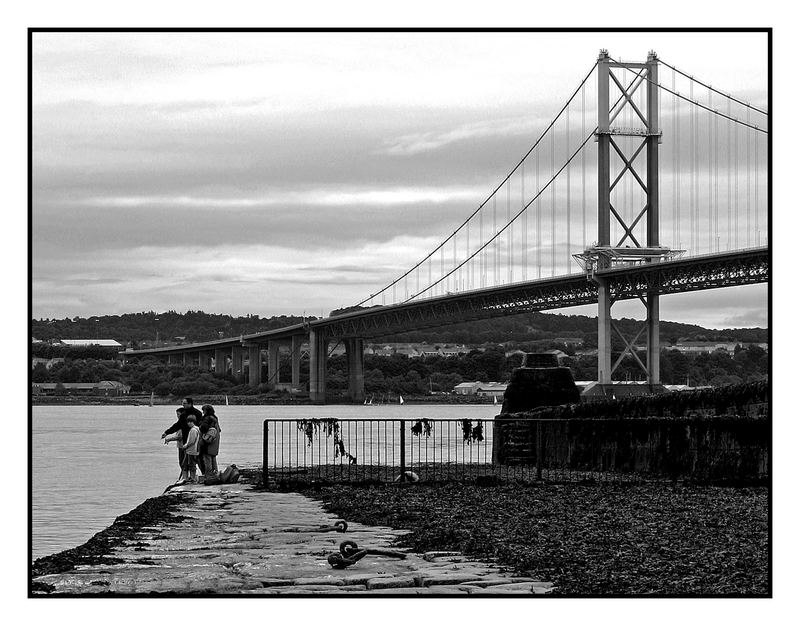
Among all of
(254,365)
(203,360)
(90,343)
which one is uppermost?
(90,343)

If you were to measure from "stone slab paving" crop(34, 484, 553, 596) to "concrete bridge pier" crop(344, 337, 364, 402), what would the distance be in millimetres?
69370

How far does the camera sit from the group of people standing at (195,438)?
53.8ft

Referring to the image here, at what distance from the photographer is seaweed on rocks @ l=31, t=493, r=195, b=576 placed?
880 cm

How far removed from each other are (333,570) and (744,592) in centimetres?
240

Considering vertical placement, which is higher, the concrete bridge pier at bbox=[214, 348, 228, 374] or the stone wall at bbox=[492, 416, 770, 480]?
the concrete bridge pier at bbox=[214, 348, 228, 374]

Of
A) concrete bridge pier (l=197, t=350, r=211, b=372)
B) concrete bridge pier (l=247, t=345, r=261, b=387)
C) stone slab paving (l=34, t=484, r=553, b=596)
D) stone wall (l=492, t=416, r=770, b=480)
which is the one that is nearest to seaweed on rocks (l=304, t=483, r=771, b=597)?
stone slab paving (l=34, t=484, r=553, b=596)

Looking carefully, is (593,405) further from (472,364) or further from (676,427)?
(472,364)

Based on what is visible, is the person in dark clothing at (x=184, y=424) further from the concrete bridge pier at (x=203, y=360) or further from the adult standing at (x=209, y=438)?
the concrete bridge pier at (x=203, y=360)

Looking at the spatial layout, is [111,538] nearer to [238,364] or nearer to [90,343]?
[90,343]

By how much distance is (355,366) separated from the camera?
84438mm

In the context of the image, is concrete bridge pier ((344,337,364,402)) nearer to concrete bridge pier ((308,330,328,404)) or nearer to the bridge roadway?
the bridge roadway

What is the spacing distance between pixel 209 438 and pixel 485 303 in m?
50.4

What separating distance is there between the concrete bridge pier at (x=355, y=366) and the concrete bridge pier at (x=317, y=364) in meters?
1.40

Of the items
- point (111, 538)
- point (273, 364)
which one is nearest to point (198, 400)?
point (273, 364)
